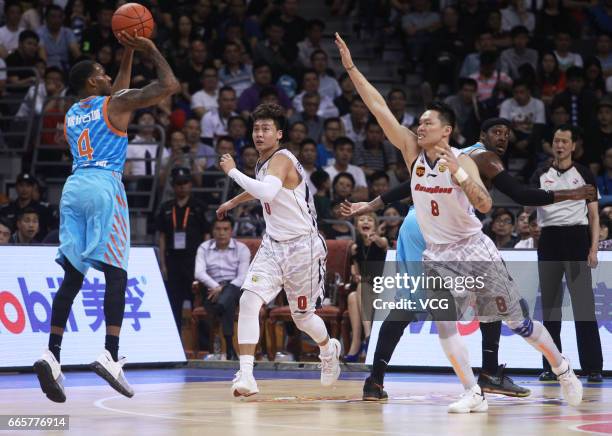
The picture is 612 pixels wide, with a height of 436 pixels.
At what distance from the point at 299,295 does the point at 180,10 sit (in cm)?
1163

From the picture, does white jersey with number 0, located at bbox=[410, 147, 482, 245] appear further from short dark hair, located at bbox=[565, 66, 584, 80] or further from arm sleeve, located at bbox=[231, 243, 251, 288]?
short dark hair, located at bbox=[565, 66, 584, 80]

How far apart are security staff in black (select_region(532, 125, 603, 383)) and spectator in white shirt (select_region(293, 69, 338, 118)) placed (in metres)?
7.41

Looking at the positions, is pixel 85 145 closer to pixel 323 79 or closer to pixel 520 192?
pixel 520 192

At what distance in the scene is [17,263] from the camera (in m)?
13.1

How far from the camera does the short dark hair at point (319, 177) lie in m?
16.5

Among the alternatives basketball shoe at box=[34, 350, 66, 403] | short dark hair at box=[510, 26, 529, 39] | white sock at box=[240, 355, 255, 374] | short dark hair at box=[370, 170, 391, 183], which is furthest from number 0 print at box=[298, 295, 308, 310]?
short dark hair at box=[510, 26, 529, 39]

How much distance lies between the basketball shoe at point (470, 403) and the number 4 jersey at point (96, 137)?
3.15 metres

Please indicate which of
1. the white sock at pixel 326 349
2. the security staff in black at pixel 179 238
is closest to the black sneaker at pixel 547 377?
the white sock at pixel 326 349

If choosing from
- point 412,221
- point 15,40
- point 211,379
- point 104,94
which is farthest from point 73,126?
point 15,40

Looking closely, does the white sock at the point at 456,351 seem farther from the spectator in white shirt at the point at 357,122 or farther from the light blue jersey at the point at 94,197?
the spectator in white shirt at the point at 357,122

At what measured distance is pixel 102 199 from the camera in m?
8.69

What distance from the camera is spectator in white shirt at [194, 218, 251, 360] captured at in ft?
48.6

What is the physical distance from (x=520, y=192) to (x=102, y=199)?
10.4 ft

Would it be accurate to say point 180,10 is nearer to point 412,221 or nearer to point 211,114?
point 211,114
